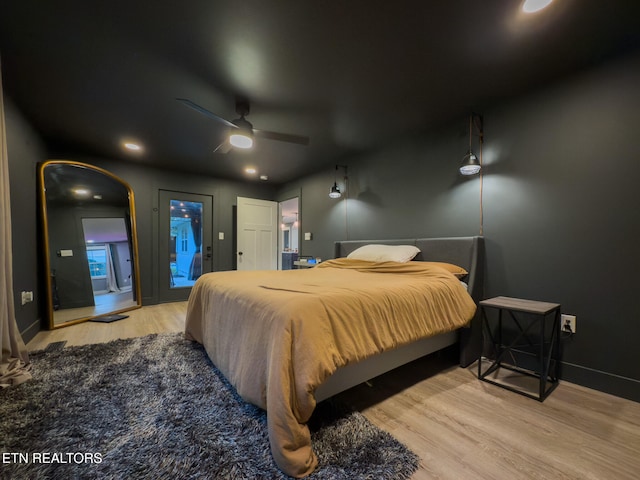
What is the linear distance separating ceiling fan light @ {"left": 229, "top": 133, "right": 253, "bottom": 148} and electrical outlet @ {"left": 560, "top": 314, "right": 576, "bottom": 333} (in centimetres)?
300

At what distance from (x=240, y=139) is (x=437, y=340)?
8.05ft

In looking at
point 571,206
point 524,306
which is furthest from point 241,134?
point 571,206

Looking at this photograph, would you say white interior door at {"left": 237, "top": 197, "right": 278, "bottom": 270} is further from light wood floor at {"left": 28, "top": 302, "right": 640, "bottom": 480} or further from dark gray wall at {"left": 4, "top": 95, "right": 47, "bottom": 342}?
light wood floor at {"left": 28, "top": 302, "right": 640, "bottom": 480}

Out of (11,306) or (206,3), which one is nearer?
(206,3)

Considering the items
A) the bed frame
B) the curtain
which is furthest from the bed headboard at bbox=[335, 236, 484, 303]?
the curtain

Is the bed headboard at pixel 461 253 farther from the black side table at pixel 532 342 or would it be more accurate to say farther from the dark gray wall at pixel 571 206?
the black side table at pixel 532 342

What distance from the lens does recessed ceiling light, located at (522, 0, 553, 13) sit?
4.61 feet

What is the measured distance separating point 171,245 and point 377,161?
3770mm

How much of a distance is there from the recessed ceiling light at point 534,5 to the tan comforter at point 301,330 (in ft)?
5.65

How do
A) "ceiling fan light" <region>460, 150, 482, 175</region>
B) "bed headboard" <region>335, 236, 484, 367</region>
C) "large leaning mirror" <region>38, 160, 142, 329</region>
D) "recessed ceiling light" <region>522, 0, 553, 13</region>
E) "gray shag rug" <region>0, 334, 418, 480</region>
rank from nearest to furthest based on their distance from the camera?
"gray shag rug" <region>0, 334, 418, 480</region>
"recessed ceiling light" <region>522, 0, 553, 13</region>
"bed headboard" <region>335, 236, 484, 367</region>
"ceiling fan light" <region>460, 150, 482, 175</region>
"large leaning mirror" <region>38, 160, 142, 329</region>

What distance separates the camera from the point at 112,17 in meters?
1.55

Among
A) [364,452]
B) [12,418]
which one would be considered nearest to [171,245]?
[12,418]

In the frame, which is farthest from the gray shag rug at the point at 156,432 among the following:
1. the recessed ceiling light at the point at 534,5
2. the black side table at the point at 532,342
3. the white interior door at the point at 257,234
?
the white interior door at the point at 257,234

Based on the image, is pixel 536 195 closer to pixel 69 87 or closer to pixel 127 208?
pixel 69 87
